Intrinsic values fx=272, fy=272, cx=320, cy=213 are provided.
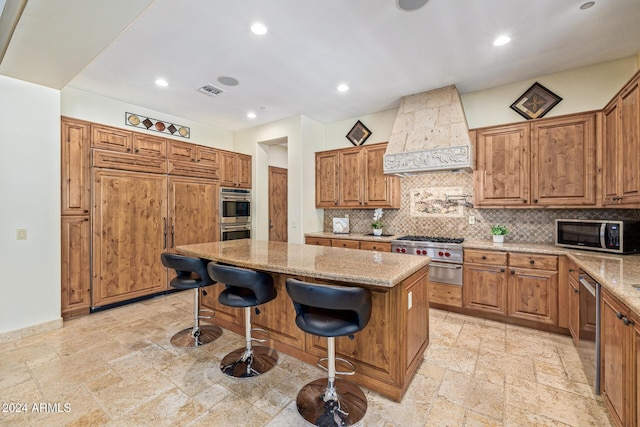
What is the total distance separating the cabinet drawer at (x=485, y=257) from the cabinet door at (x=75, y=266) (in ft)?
15.9

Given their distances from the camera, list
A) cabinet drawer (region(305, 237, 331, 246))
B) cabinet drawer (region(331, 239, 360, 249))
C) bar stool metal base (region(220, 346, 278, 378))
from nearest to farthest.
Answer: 1. bar stool metal base (region(220, 346, 278, 378))
2. cabinet drawer (region(331, 239, 360, 249))
3. cabinet drawer (region(305, 237, 331, 246))

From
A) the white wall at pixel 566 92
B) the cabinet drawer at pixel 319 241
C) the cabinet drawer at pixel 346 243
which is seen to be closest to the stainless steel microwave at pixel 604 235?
the white wall at pixel 566 92

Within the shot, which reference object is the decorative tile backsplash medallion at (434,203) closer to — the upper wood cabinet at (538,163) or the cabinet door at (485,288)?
the upper wood cabinet at (538,163)

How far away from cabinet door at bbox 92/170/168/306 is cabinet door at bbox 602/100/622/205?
552 cm

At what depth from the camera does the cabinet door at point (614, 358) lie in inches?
58.5

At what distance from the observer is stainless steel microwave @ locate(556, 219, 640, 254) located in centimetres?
255

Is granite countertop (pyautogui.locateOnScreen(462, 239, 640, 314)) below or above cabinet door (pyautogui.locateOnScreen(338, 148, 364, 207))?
below

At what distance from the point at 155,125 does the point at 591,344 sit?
6.06 m

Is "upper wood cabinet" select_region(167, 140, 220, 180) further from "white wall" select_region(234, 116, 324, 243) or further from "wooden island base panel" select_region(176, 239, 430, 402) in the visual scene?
"wooden island base panel" select_region(176, 239, 430, 402)

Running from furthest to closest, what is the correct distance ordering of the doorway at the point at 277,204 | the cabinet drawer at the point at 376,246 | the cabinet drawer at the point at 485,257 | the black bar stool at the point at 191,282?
the doorway at the point at 277,204
the cabinet drawer at the point at 376,246
the cabinet drawer at the point at 485,257
the black bar stool at the point at 191,282

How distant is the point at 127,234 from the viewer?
152 inches

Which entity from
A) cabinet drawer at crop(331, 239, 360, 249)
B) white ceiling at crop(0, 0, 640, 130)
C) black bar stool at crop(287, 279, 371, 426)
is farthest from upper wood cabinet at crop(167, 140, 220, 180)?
black bar stool at crop(287, 279, 371, 426)

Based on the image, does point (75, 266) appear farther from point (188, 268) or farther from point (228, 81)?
point (228, 81)

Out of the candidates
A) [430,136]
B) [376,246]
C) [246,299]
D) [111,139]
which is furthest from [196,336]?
[430,136]
